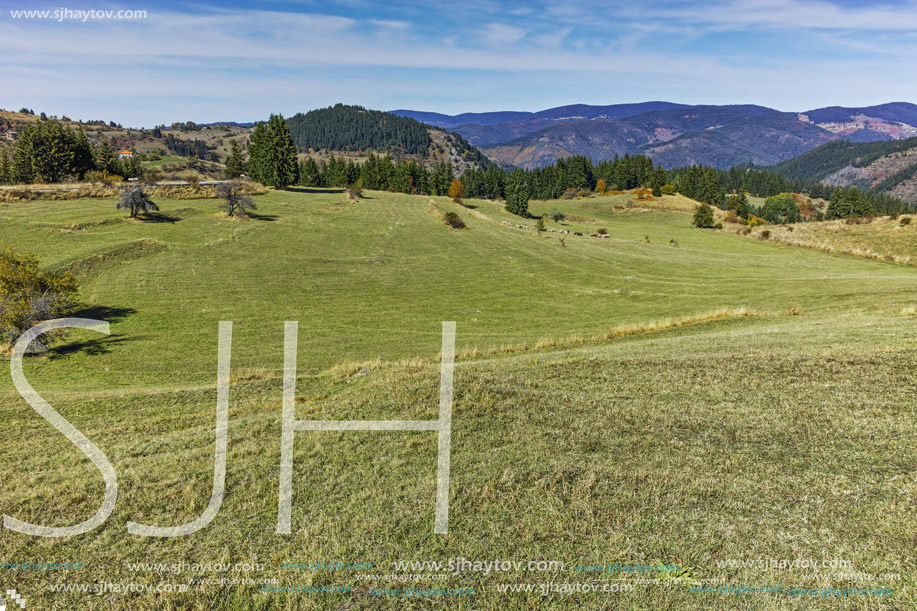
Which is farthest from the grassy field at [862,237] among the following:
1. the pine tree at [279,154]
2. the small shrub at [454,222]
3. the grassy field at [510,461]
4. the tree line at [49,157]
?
the tree line at [49,157]

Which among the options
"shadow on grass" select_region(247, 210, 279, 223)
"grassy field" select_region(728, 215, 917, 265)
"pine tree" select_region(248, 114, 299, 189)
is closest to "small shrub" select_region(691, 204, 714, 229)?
"grassy field" select_region(728, 215, 917, 265)

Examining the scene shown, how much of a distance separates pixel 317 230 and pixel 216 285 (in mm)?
24637

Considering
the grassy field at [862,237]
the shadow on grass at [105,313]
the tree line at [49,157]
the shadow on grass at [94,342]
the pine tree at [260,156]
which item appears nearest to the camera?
the shadow on grass at [94,342]

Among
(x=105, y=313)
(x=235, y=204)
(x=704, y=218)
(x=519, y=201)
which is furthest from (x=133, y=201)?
(x=704, y=218)

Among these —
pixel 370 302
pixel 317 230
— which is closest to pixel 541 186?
pixel 317 230

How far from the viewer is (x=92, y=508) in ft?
25.9

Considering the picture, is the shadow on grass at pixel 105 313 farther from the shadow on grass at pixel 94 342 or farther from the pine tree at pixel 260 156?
the pine tree at pixel 260 156

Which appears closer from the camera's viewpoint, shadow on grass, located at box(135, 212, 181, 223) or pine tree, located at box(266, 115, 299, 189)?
shadow on grass, located at box(135, 212, 181, 223)

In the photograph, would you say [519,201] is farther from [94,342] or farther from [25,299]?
[25,299]

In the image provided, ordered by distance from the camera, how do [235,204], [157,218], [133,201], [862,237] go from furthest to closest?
[862,237]
[235,204]
[157,218]
[133,201]

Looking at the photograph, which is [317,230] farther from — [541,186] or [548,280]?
[541,186]

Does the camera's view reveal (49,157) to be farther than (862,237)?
Yes

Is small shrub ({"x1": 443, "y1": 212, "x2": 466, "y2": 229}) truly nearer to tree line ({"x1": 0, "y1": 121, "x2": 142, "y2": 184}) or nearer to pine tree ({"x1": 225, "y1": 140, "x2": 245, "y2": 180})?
pine tree ({"x1": 225, "y1": 140, "x2": 245, "y2": 180})

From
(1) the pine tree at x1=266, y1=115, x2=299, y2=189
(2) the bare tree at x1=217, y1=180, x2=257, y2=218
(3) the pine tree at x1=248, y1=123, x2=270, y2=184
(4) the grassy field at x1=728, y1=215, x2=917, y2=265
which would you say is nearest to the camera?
(4) the grassy field at x1=728, y1=215, x2=917, y2=265
